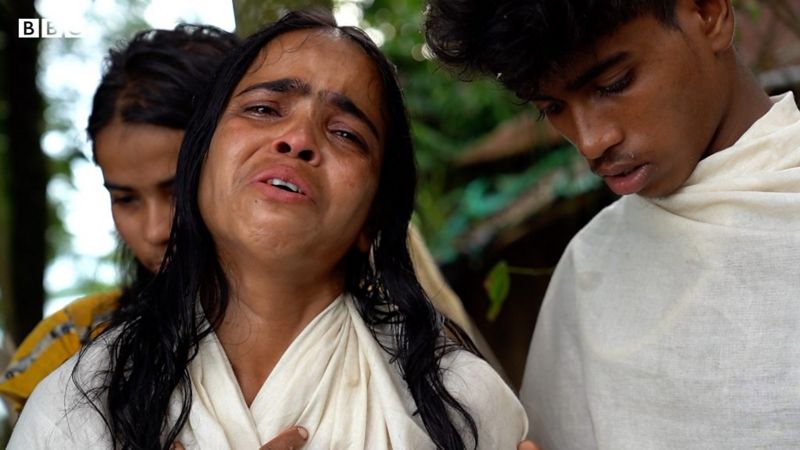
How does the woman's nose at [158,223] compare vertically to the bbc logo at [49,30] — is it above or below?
below

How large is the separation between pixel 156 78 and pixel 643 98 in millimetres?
1342

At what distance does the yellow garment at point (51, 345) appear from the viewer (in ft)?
8.54

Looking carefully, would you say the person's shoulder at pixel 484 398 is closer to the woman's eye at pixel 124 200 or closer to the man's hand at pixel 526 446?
the man's hand at pixel 526 446

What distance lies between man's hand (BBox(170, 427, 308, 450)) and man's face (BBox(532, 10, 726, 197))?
0.89 meters

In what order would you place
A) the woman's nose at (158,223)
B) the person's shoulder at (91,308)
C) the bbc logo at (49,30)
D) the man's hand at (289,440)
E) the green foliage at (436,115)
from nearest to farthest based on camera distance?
the man's hand at (289,440) < the woman's nose at (158,223) < the person's shoulder at (91,308) < the bbc logo at (49,30) < the green foliage at (436,115)

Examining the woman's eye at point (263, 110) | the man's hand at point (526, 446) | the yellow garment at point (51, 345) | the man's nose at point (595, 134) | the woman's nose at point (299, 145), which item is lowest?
the man's hand at point (526, 446)

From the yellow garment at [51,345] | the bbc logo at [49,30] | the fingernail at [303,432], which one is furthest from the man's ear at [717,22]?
the bbc logo at [49,30]

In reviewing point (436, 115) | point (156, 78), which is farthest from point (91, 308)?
point (436, 115)

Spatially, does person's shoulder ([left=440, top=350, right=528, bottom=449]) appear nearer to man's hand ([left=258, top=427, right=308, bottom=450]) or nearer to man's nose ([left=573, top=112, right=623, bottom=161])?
man's hand ([left=258, top=427, right=308, bottom=450])

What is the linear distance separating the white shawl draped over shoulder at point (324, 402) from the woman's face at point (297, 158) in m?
0.19

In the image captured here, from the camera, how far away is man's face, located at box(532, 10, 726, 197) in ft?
6.96

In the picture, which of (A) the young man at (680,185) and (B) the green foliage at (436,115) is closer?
(A) the young man at (680,185)

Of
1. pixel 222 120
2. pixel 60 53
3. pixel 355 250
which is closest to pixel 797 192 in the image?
pixel 355 250

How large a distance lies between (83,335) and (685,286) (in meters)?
1.61
